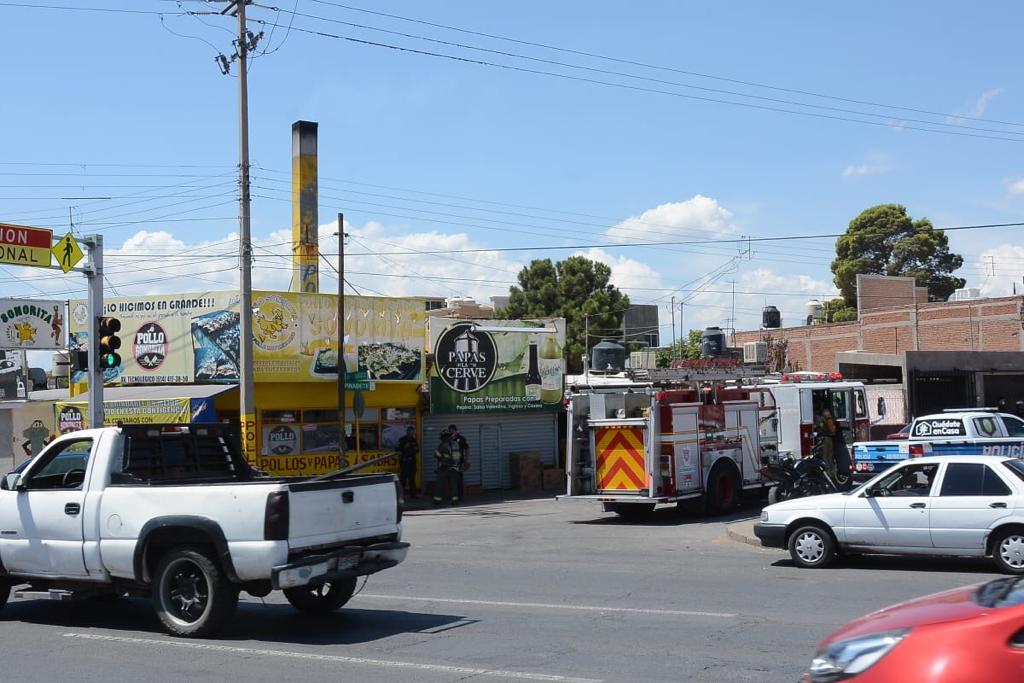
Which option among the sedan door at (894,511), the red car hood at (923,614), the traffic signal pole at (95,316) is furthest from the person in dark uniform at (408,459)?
the red car hood at (923,614)

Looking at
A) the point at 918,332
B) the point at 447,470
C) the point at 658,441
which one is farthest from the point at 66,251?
the point at 918,332

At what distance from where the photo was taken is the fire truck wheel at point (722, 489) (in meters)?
21.4

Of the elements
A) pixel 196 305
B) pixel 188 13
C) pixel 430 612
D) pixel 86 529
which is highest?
pixel 188 13

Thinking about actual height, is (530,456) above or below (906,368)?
below

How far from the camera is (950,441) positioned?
2223 cm

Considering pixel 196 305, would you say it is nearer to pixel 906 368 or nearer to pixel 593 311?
pixel 906 368

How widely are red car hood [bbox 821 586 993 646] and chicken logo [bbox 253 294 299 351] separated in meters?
23.0

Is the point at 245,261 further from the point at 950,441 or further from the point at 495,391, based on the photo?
the point at 950,441

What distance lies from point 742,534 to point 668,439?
3006 mm

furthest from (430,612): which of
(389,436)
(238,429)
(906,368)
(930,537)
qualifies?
(906,368)

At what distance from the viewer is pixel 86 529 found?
10.3m

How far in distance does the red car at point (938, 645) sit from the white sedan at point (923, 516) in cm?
826

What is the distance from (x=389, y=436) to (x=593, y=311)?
40.4 meters

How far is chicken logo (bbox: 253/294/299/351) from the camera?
27.2 m
